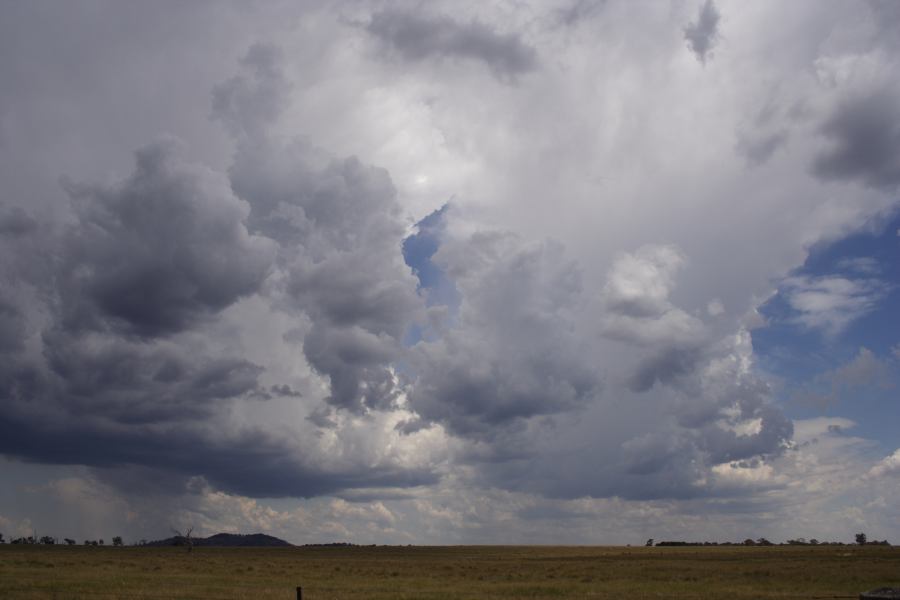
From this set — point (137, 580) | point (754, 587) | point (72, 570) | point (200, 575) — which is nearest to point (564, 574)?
point (754, 587)

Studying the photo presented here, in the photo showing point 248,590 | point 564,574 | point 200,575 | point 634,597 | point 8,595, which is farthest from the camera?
point 564,574

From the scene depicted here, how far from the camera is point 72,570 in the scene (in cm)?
6419

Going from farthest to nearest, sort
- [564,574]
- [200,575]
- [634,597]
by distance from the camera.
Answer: [564,574] < [200,575] < [634,597]

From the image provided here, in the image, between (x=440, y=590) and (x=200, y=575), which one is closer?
(x=440, y=590)

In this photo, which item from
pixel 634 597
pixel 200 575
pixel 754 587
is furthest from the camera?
pixel 200 575

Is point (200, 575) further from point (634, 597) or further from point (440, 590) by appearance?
point (634, 597)

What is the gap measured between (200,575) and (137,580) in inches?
369

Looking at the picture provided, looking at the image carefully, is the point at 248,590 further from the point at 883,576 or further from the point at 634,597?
the point at 883,576

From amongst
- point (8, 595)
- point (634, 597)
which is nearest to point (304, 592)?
point (8, 595)

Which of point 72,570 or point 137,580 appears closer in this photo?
point 137,580

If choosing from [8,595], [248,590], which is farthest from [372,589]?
[8,595]

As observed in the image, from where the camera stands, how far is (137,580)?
5475 cm

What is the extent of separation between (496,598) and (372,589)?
10.4 metres

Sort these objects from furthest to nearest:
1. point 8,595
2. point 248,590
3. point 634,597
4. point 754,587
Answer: point 754,587 < point 248,590 < point 634,597 < point 8,595
